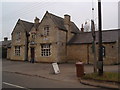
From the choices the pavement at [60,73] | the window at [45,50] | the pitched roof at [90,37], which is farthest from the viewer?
the window at [45,50]

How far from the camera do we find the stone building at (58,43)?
27602mm

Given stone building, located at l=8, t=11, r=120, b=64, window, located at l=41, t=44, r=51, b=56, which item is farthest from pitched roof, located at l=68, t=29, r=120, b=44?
window, located at l=41, t=44, r=51, b=56

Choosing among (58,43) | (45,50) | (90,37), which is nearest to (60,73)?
(58,43)

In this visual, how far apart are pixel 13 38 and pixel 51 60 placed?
10906 mm

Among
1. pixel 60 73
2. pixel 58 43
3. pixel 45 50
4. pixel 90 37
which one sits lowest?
pixel 60 73

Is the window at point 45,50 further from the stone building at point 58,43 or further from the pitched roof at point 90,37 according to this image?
the pitched roof at point 90,37

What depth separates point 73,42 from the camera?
31625 mm

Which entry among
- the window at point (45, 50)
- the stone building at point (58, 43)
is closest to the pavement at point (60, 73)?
the stone building at point (58, 43)

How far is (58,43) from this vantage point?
3012 centimetres

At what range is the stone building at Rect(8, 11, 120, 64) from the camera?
1087 inches

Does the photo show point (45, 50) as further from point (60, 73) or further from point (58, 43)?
point (60, 73)

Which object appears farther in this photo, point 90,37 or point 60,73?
point 90,37

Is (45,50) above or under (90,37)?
under

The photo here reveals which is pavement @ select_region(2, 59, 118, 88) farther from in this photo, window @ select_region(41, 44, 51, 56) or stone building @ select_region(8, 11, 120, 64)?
window @ select_region(41, 44, 51, 56)
